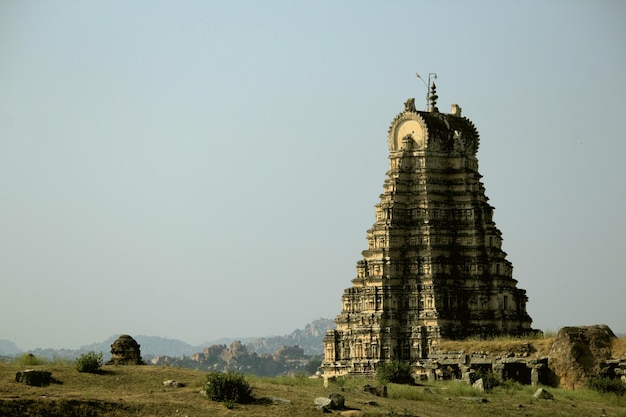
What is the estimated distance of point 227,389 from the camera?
4391 centimetres

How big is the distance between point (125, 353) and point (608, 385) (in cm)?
1939

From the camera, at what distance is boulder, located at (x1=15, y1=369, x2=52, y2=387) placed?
141ft

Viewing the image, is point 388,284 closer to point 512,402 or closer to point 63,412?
point 512,402

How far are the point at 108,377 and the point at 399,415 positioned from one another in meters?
9.46

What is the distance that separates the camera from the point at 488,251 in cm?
7325

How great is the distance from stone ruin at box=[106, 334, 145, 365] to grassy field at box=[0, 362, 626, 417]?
1657mm

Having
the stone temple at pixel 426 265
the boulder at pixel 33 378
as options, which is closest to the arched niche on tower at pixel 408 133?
the stone temple at pixel 426 265

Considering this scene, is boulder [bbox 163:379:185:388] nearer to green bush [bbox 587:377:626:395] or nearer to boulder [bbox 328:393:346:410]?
boulder [bbox 328:393:346:410]

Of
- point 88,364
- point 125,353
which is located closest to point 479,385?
point 125,353

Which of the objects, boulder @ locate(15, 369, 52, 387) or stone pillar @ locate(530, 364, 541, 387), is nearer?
boulder @ locate(15, 369, 52, 387)

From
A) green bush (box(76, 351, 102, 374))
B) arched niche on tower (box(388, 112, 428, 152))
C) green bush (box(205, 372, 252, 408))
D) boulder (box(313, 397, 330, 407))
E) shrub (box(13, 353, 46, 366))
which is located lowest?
boulder (box(313, 397, 330, 407))

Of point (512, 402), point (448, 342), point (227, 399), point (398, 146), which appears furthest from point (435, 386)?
point (398, 146)

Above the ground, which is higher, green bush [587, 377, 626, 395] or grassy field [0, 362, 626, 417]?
green bush [587, 377, 626, 395]

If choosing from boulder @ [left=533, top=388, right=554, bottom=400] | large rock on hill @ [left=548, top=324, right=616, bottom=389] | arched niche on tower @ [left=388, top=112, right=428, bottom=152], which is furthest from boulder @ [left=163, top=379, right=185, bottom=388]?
arched niche on tower @ [left=388, top=112, right=428, bottom=152]
